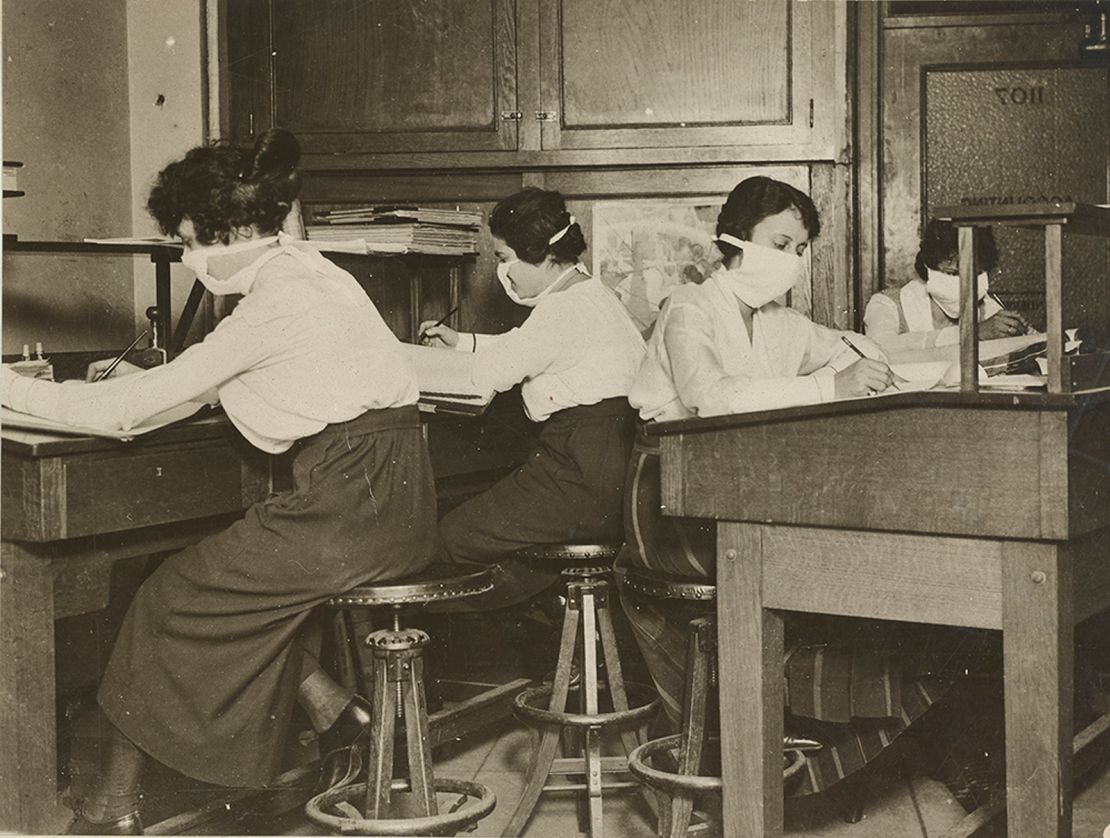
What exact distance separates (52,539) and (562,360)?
1263 mm

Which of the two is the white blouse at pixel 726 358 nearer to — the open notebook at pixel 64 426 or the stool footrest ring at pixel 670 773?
the stool footrest ring at pixel 670 773

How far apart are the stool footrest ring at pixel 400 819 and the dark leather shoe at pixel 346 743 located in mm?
147

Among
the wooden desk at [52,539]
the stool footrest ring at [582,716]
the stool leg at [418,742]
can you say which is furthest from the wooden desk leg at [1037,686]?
the wooden desk at [52,539]

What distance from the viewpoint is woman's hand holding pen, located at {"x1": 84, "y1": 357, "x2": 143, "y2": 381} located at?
292cm

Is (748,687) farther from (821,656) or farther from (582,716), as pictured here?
(582,716)

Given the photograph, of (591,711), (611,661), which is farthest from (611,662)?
(591,711)

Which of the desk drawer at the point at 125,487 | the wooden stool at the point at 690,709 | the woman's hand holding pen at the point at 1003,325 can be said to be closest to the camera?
the desk drawer at the point at 125,487

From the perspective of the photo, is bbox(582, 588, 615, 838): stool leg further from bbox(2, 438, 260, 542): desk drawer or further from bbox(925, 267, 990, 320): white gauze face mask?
bbox(925, 267, 990, 320): white gauze face mask

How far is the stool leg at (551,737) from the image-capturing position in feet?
9.25

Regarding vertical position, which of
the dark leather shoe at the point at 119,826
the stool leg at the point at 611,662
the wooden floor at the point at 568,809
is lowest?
the wooden floor at the point at 568,809

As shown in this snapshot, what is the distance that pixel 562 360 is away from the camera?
10.2 ft

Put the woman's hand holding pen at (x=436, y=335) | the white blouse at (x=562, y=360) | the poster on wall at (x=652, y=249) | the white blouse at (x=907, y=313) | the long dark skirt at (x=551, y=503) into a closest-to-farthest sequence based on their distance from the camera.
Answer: the long dark skirt at (x=551, y=503) → the white blouse at (x=562, y=360) → the woman's hand holding pen at (x=436, y=335) → the white blouse at (x=907, y=313) → the poster on wall at (x=652, y=249)

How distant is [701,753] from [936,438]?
81cm

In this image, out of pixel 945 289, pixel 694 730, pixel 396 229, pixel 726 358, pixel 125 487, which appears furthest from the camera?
pixel 945 289
